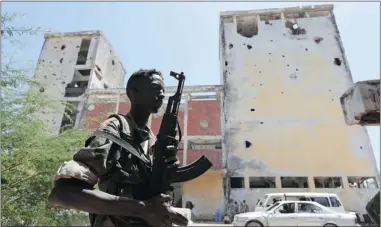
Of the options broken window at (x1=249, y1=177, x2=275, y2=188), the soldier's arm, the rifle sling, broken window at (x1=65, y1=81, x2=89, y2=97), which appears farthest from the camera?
broken window at (x1=65, y1=81, x2=89, y2=97)

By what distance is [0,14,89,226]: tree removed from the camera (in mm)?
3723

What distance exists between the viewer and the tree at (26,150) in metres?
3.72

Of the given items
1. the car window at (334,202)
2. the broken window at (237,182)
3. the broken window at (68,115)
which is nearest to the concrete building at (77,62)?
the broken window at (68,115)

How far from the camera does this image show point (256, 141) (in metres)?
18.7

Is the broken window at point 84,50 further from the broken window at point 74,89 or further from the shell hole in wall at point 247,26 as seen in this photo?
the shell hole in wall at point 247,26

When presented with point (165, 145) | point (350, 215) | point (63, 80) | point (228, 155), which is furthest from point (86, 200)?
point (63, 80)

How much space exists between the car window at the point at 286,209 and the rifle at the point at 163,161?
8409 millimetres

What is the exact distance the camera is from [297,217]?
28.1 feet

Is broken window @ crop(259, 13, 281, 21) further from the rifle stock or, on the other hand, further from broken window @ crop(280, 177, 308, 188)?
the rifle stock

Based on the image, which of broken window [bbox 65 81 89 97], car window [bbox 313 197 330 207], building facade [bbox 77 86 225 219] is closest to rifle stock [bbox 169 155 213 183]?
car window [bbox 313 197 330 207]

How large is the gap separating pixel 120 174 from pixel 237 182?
56.2 ft

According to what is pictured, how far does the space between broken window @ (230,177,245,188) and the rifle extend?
16.6 metres

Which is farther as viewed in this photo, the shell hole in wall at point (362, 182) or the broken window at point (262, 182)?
the broken window at point (262, 182)

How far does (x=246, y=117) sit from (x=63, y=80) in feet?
48.9
